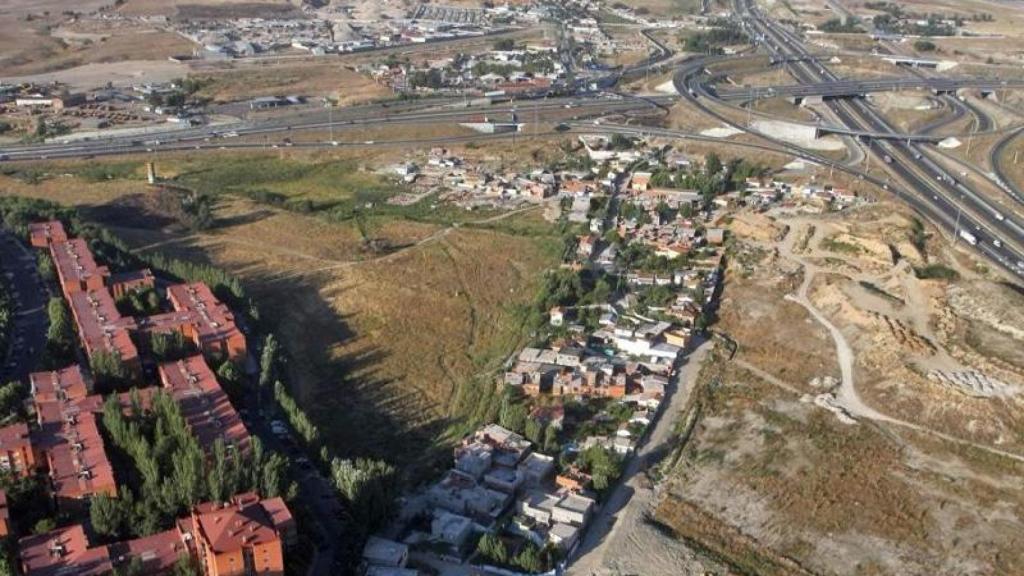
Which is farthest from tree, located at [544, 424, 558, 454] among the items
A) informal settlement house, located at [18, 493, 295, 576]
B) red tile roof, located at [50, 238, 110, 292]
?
red tile roof, located at [50, 238, 110, 292]

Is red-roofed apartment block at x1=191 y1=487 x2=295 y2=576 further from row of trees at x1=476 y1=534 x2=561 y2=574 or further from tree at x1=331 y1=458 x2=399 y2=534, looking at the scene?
row of trees at x1=476 y1=534 x2=561 y2=574

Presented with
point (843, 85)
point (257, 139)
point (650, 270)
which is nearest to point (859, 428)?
point (650, 270)

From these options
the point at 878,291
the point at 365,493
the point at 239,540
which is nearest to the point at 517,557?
the point at 365,493

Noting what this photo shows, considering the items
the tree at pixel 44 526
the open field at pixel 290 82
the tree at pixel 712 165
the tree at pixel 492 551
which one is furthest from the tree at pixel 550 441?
the open field at pixel 290 82

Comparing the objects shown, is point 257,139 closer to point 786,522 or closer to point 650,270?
point 650,270

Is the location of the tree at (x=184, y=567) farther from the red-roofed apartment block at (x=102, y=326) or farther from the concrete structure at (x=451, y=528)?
the red-roofed apartment block at (x=102, y=326)
